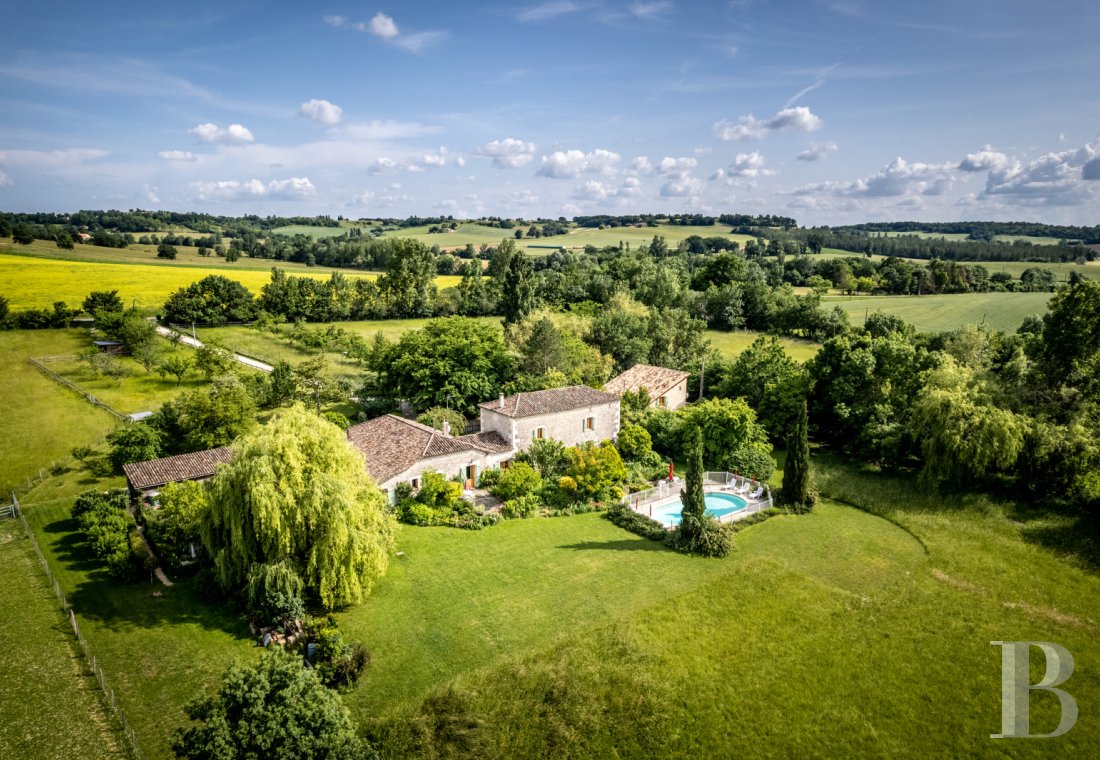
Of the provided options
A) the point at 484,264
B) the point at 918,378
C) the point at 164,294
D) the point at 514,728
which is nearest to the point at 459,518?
the point at 514,728

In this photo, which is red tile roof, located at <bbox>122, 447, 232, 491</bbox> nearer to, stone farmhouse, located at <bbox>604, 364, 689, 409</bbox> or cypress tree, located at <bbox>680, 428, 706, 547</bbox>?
cypress tree, located at <bbox>680, 428, 706, 547</bbox>

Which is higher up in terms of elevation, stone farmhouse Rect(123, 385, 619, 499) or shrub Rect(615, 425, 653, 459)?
stone farmhouse Rect(123, 385, 619, 499)

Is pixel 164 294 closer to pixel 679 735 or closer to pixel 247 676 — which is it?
pixel 247 676

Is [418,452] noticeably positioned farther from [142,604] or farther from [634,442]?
[634,442]

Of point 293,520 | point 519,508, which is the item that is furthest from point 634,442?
point 293,520

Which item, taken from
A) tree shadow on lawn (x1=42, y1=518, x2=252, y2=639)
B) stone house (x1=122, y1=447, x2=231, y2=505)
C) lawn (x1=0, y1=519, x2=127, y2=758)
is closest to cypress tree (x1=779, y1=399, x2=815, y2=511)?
tree shadow on lawn (x1=42, y1=518, x2=252, y2=639)

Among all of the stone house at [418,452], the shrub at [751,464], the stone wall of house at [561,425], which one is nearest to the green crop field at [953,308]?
the shrub at [751,464]
